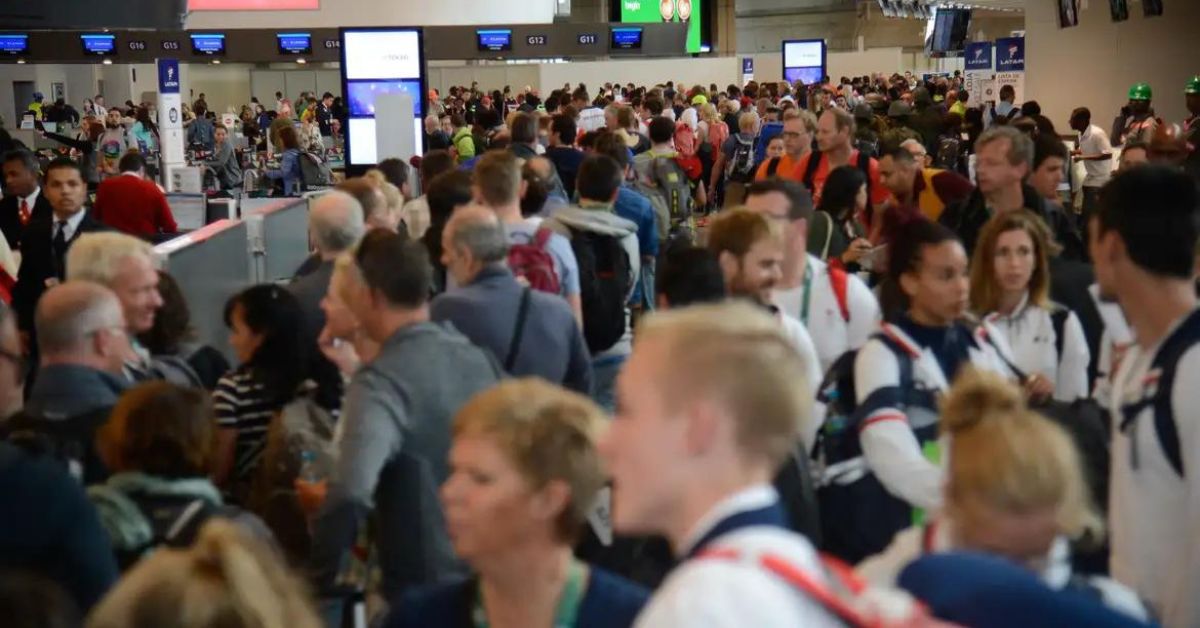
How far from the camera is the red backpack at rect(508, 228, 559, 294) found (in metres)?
6.12

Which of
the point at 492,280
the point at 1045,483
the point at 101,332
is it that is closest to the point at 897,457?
the point at 1045,483

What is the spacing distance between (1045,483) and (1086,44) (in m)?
19.8

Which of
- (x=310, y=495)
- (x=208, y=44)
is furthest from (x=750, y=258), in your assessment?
(x=208, y=44)

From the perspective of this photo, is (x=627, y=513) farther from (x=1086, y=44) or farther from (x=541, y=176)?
(x=1086, y=44)

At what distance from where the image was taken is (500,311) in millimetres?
4801

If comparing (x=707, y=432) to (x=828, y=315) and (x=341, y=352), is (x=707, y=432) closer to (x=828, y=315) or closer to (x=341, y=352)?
(x=341, y=352)

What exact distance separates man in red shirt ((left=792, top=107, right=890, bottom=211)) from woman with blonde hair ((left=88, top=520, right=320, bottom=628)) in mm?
6532

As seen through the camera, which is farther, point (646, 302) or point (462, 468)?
point (646, 302)

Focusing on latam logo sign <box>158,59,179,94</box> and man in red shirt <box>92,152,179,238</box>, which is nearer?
man in red shirt <box>92,152,179,238</box>

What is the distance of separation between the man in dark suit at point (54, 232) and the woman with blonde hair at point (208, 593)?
5.96 meters

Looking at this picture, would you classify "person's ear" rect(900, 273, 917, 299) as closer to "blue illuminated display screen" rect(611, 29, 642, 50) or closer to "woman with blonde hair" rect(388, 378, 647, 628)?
"woman with blonde hair" rect(388, 378, 647, 628)

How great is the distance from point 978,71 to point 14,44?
20224mm

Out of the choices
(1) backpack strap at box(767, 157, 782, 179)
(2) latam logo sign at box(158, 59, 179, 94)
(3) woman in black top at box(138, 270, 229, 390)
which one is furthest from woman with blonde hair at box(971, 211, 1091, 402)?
(2) latam logo sign at box(158, 59, 179, 94)

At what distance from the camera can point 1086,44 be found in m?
20.8
